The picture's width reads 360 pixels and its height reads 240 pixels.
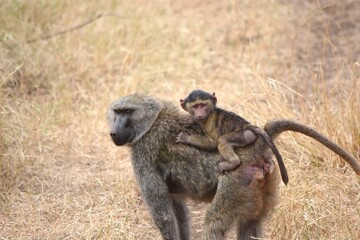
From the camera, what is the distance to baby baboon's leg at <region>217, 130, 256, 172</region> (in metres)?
4.16

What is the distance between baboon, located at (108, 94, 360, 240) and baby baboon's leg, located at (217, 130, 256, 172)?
4 cm

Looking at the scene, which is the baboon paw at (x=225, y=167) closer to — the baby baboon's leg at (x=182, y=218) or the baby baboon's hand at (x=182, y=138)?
the baby baboon's hand at (x=182, y=138)

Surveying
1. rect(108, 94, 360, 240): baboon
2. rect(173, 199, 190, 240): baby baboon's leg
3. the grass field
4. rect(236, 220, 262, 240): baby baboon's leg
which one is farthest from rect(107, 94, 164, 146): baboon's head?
rect(236, 220, 262, 240): baby baboon's leg

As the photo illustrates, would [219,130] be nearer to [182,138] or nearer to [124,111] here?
[182,138]

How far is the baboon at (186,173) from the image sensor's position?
4.14m

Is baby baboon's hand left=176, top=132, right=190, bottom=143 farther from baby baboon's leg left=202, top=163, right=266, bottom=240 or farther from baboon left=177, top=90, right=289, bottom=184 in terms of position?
baby baboon's leg left=202, top=163, right=266, bottom=240

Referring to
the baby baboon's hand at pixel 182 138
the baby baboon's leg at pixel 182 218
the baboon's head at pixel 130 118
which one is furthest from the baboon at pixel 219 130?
the baby baboon's leg at pixel 182 218

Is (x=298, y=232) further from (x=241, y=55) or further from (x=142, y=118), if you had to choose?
(x=241, y=55)

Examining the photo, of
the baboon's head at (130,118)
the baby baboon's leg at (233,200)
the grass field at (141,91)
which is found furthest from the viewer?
the grass field at (141,91)

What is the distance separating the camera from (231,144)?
4.23 metres

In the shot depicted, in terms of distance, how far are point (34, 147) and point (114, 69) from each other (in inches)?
74.6

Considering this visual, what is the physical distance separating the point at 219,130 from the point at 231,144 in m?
0.14

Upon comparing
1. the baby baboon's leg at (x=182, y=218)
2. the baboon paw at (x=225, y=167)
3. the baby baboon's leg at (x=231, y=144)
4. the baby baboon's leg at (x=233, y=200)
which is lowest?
the baby baboon's leg at (x=182, y=218)

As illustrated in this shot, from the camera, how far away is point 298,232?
4.57 m
